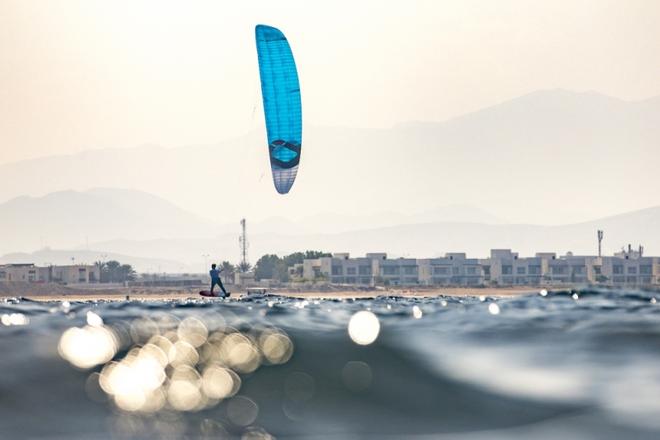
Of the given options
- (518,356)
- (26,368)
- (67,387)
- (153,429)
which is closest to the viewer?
(153,429)

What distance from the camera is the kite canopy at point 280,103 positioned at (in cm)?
4825

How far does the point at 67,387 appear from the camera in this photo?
448 inches

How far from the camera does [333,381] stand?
11.7 m

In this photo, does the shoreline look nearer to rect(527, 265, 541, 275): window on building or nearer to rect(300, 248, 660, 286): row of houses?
rect(527, 265, 541, 275): window on building

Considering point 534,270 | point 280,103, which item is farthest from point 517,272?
point 280,103

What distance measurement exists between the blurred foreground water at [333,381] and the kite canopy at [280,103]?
31802 millimetres

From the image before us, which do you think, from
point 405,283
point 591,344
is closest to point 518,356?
point 591,344

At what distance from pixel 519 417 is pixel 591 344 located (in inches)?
188

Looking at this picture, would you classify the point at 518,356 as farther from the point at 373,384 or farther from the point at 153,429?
the point at 153,429

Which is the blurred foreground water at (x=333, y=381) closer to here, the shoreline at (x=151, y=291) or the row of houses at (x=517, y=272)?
the shoreline at (x=151, y=291)

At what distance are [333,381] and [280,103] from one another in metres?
38.2

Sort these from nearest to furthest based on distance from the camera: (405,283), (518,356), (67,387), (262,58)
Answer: (67,387) < (518,356) < (262,58) < (405,283)

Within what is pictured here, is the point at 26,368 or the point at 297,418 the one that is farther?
the point at 26,368

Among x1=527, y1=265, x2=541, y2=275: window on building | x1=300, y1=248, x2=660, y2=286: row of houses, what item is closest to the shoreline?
x1=527, y1=265, x2=541, y2=275: window on building
